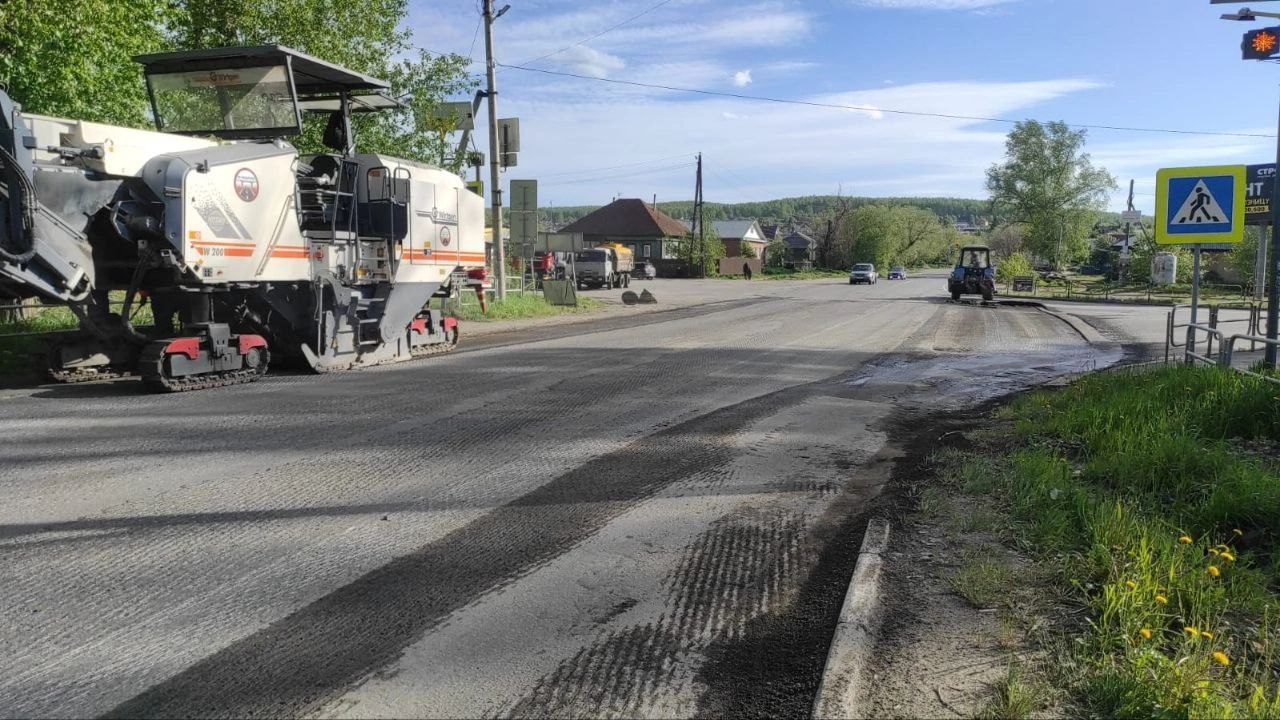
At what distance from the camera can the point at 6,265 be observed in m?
8.05

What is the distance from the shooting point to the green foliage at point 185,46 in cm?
1585

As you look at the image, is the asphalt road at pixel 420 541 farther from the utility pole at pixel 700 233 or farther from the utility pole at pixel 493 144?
the utility pole at pixel 700 233

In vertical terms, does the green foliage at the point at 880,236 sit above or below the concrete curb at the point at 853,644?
above

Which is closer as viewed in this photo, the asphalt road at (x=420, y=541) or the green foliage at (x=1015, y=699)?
the green foliage at (x=1015, y=699)

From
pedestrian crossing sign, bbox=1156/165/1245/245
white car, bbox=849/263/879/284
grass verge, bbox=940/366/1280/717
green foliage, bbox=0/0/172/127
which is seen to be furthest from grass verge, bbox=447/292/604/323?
white car, bbox=849/263/879/284

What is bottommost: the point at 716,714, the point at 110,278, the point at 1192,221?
the point at 716,714

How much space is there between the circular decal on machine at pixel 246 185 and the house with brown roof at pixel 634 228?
248ft

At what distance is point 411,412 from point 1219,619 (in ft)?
22.0

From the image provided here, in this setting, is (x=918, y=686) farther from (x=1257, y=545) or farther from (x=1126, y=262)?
(x=1126, y=262)

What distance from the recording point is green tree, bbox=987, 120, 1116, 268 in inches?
3029

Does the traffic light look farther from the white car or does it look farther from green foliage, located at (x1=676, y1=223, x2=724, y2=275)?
green foliage, located at (x1=676, y1=223, x2=724, y2=275)

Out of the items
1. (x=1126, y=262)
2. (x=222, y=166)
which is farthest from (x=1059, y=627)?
(x=1126, y=262)

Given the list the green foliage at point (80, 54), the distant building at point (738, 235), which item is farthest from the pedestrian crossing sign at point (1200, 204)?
the distant building at point (738, 235)

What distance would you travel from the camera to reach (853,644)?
3.45m
